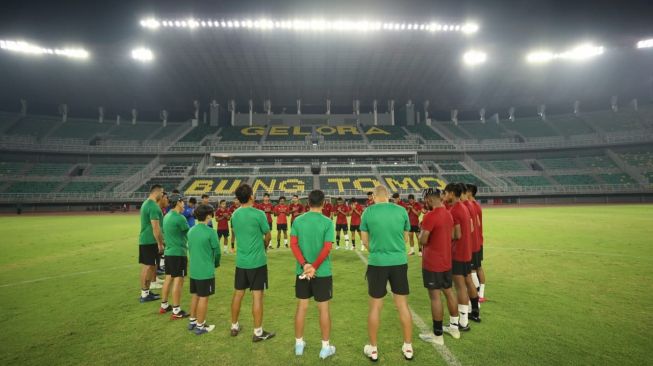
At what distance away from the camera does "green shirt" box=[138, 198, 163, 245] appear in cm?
589

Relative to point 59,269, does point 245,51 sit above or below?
above

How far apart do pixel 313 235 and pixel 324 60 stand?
40.0 metres

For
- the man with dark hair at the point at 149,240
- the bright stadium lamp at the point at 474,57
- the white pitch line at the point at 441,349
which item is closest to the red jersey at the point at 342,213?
the white pitch line at the point at 441,349

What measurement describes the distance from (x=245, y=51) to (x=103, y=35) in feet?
50.7

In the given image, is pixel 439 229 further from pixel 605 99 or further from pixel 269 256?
pixel 605 99

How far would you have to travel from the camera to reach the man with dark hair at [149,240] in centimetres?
593

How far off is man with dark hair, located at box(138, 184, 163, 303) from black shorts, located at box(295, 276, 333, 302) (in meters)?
3.74

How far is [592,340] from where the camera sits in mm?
4125

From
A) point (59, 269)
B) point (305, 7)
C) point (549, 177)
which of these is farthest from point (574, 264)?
point (549, 177)

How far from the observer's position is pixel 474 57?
39031 millimetres

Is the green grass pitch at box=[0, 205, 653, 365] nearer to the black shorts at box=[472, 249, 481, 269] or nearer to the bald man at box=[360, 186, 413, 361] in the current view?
the bald man at box=[360, 186, 413, 361]

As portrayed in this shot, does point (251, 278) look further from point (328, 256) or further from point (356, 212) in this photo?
point (356, 212)

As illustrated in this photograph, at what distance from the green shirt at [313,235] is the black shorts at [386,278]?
0.64 metres

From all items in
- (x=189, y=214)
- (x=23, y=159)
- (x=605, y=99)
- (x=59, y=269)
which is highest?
(x=605, y=99)
